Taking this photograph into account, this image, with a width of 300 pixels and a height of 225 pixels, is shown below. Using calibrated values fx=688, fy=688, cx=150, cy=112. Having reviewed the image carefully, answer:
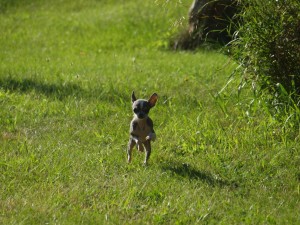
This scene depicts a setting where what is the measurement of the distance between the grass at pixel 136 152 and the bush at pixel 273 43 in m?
0.35

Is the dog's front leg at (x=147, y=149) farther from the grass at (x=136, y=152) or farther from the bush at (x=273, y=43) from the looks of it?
the bush at (x=273, y=43)

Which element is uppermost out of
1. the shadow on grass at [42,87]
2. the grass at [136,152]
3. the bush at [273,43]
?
the bush at [273,43]

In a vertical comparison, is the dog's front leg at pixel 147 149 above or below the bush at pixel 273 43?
below

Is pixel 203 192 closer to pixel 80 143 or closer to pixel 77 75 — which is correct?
pixel 80 143

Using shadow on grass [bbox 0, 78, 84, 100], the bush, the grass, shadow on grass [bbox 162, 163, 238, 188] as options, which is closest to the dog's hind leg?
the grass

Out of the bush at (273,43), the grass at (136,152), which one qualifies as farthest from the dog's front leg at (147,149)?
the bush at (273,43)

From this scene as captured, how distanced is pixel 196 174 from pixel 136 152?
919 mm

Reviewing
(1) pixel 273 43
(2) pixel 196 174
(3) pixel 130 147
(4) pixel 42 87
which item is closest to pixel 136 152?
(3) pixel 130 147

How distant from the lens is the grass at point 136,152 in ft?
18.8

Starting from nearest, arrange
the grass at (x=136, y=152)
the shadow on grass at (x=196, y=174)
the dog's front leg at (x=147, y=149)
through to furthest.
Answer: the grass at (x=136, y=152), the shadow on grass at (x=196, y=174), the dog's front leg at (x=147, y=149)

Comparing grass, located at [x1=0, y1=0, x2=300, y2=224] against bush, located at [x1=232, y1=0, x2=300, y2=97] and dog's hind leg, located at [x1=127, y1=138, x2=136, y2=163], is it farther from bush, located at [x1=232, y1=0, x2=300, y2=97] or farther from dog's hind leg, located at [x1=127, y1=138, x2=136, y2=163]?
bush, located at [x1=232, y1=0, x2=300, y2=97]

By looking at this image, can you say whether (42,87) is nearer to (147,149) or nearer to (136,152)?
(136,152)

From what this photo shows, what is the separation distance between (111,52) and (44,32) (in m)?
2.32

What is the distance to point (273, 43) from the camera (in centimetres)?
752
